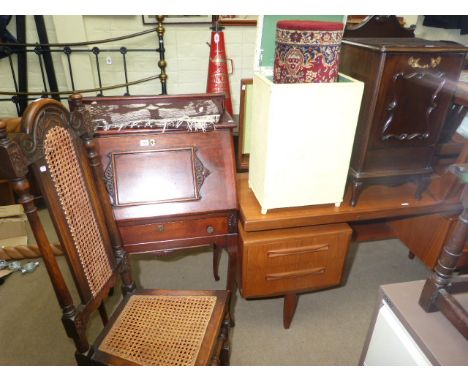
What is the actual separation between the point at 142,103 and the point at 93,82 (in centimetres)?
146

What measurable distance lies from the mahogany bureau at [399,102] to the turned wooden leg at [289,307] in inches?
19.9

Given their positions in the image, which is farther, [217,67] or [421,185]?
[217,67]

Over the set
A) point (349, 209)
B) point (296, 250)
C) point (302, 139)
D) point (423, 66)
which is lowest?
point (296, 250)

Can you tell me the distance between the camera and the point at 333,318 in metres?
1.72

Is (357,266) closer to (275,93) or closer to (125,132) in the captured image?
(275,93)

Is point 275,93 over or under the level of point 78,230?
over

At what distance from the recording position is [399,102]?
127 centimetres

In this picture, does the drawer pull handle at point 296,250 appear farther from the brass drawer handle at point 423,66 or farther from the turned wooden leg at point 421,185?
the brass drawer handle at point 423,66

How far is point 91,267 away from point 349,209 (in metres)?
0.98

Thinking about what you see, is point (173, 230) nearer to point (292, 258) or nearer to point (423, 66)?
point (292, 258)

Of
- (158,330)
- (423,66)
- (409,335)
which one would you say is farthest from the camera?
(423,66)

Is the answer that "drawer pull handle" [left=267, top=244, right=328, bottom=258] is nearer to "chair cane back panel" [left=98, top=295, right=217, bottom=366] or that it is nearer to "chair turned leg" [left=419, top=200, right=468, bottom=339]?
"chair cane back panel" [left=98, top=295, right=217, bottom=366]

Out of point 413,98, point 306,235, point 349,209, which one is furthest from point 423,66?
point 306,235

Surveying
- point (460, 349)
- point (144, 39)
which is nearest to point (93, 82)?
point (144, 39)
